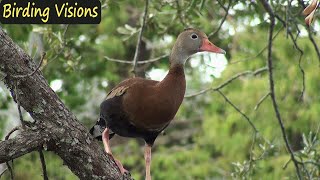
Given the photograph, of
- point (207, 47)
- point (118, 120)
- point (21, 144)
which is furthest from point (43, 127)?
point (207, 47)

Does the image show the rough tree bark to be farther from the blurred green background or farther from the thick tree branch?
the blurred green background

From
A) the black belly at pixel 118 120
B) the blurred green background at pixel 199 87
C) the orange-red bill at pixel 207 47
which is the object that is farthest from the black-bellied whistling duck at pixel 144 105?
the blurred green background at pixel 199 87

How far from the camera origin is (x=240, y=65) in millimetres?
9711

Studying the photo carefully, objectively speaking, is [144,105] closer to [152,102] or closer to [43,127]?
[152,102]

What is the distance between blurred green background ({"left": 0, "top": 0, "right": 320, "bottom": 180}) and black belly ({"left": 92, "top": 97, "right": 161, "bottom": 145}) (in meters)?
1.18

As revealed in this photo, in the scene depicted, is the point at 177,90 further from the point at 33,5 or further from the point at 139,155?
the point at 139,155

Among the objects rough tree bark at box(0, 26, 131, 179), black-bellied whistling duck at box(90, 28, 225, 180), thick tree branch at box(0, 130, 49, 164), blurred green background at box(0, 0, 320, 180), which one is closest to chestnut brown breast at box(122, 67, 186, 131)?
black-bellied whistling duck at box(90, 28, 225, 180)

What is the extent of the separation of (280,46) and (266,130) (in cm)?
111

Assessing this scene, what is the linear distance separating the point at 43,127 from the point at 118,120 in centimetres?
51

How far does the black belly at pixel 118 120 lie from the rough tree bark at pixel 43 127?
11.4 inches

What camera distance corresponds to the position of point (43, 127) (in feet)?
10.3

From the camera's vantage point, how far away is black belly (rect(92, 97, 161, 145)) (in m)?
3.55

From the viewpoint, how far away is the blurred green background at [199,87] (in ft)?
17.9

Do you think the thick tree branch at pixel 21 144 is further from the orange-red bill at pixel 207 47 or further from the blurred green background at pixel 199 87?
the blurred green background at pixel 199 87
